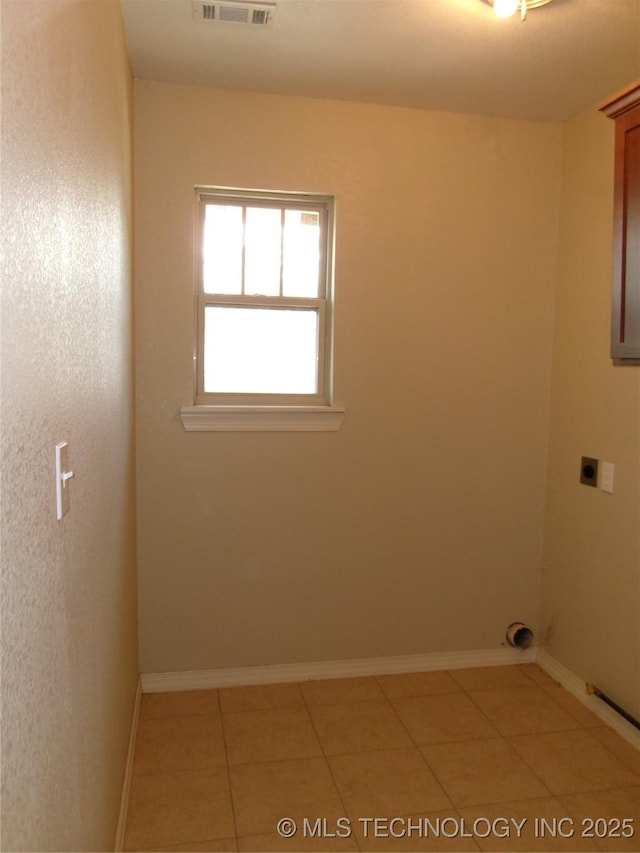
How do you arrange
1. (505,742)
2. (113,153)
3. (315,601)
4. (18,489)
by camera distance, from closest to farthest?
(18,489) < (113,153) < (505,742) < (315,601)

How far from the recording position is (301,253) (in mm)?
2891

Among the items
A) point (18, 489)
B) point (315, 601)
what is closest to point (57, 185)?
point (18, 489)

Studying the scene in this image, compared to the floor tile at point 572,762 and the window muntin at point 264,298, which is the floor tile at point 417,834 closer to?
the floor tile at point 572,762

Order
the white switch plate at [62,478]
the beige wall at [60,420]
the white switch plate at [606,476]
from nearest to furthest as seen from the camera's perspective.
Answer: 1. the beige wall at [60,420]
2. the white switch plate at [62,478]
3. the white switch plate at [606,476]

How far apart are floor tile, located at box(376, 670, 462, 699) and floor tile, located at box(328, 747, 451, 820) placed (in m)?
0.44

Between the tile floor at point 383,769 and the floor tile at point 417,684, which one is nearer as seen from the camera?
the tile floor at point 383,769

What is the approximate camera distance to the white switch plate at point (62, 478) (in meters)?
1.03

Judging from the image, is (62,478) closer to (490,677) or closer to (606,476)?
(606,476)

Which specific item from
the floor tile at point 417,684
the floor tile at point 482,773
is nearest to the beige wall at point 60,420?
the floor tile at point 482,773

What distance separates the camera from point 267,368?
2.89 metres

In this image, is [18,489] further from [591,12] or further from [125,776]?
[591,12]

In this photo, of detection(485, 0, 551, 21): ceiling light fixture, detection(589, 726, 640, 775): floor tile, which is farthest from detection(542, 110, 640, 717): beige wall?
detection(485, 0, 551, 21): ceiling light fixture

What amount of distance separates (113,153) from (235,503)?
1534mm

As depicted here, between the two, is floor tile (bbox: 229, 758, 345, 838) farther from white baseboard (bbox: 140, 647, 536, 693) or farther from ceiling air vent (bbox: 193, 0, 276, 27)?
ceiling air vent (bbox: 193, 0, 276, 27)
